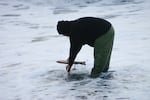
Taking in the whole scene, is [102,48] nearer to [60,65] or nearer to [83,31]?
[83,31]

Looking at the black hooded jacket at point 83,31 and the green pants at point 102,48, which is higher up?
the black hooded jacket at point 83,31

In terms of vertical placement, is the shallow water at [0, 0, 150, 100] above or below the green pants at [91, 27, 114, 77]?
below

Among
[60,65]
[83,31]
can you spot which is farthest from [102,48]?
[60,65]

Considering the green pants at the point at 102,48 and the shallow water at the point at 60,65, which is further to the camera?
the green pants at the point at 102,48

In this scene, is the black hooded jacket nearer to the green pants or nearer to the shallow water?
the green pants

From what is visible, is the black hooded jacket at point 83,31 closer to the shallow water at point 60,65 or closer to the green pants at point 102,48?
the green pants at point 102,48

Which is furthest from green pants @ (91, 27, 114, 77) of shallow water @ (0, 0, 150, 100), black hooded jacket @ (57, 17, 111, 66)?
shallow water @ (0, 0, 150, 100)

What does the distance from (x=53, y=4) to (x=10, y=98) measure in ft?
53.2

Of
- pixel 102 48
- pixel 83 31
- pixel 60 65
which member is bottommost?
pixel 60 65

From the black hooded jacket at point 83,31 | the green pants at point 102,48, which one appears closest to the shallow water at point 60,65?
the green pants at point 102,48

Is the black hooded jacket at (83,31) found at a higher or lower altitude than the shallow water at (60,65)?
higher

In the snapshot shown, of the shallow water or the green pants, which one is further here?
the green pants

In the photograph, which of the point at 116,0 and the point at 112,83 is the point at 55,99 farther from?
the point at 116,0

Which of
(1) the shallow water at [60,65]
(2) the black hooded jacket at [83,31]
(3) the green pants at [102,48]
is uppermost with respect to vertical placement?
(2) the black hooded jacket at [83,31]
